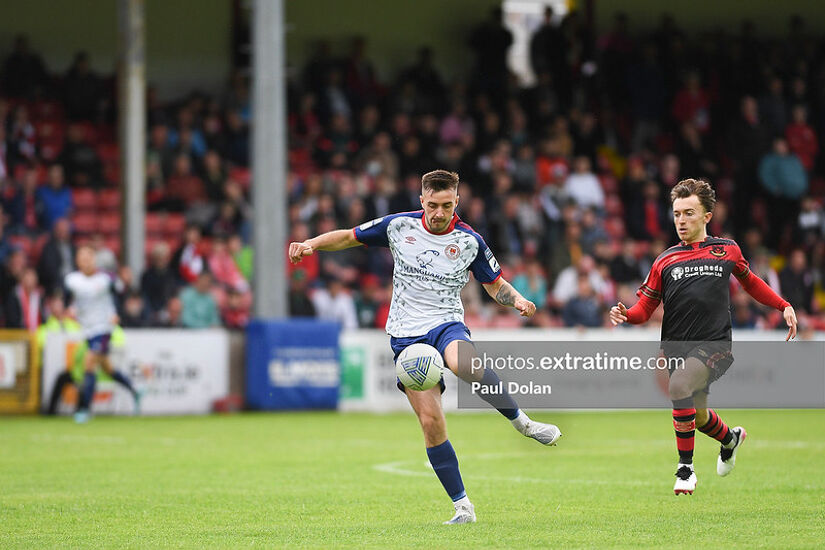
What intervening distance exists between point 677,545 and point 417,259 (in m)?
2.34

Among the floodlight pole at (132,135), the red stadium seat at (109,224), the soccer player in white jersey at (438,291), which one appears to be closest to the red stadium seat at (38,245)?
the floodlight pole at (132,135)

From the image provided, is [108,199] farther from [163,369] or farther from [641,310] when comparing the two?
[641,310]

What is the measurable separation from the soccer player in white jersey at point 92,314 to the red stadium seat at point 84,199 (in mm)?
6055

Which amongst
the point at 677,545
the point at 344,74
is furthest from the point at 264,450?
the point at 344,74

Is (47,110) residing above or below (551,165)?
above

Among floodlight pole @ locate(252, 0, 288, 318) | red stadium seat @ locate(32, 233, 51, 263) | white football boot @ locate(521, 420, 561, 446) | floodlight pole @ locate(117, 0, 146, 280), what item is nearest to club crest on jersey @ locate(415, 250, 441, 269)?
white football boot @ locate(521, 420, 561, 446)

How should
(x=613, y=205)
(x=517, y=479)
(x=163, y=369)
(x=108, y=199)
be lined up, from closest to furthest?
(x=517, y=479) < (x=163, y=369) < (x=108, y=199) < (x=613, y=205)

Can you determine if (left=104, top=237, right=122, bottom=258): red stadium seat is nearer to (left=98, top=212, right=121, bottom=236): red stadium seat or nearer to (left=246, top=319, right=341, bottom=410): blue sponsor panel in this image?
(left=98, top=212, right=121, bottom=236): red stadium seat

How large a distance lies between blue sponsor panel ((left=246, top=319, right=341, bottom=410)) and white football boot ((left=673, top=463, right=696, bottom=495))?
11.1 meters

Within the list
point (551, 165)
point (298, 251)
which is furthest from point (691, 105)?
point (298, 251)

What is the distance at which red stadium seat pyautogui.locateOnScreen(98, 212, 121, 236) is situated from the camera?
23547 millimetres

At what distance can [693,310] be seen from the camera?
29.4 feet

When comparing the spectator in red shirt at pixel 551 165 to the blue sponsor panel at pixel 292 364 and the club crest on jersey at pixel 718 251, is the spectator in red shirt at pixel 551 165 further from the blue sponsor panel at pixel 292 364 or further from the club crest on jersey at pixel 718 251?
the club crest on jersey at pixel 718 251

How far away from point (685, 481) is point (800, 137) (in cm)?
2005
